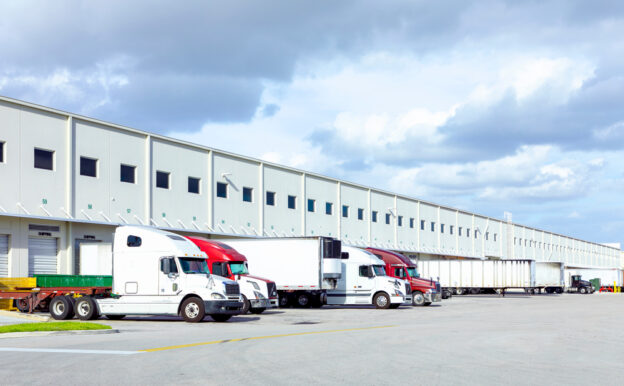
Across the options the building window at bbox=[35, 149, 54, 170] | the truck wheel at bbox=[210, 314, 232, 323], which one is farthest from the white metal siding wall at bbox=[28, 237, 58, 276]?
the truck wheel at bbox=[210, 314, 232, 323]

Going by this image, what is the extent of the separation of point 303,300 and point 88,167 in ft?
42.1

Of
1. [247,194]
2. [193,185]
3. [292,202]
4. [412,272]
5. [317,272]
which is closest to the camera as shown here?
[317,272]

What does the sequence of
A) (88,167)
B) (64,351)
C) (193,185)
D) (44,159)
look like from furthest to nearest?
(193,185)
(88,167)
(44,159)
(64,351)

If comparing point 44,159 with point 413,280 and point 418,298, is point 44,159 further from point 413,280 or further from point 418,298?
point 418,298

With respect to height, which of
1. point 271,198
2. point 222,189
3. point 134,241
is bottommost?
point 134,241

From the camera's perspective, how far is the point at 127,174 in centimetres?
3806

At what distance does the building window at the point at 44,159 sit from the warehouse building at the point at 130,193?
66 mm

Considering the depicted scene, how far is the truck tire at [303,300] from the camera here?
34.1 m

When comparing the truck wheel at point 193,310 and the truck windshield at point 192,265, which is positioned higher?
the truck windshield at point 192,265

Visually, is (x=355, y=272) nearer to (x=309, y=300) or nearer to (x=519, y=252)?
(x=309, y=300)

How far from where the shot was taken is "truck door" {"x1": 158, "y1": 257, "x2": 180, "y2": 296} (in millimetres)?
23203

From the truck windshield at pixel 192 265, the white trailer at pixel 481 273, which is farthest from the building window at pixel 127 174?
the white trailer at pixel 481 273

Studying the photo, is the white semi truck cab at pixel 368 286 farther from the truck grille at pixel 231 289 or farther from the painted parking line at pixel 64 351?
the painted parking line at pixel 64 351

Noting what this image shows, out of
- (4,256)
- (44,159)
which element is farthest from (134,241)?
(44,159)
